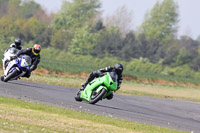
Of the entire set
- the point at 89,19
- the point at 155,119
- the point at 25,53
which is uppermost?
the point at 89,19

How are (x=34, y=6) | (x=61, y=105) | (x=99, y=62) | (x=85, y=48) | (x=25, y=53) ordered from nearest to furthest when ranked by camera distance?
(x=61, y=105)
(x=25, y=53)
(x=99, y=62)
(x=85, y=48)
(x=34, y=6)

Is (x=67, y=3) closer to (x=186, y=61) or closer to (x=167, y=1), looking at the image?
(x=167, y=1)

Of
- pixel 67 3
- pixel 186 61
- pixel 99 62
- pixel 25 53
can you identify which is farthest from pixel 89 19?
pixel 25 53

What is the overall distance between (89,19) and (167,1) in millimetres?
22011

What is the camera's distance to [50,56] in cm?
8144

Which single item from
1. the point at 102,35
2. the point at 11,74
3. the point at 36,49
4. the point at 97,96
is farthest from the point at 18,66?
the point at 102,35

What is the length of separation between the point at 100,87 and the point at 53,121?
16.4 feet

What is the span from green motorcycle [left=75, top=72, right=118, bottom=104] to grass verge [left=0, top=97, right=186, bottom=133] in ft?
7.17

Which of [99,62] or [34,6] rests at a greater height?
[34,6]

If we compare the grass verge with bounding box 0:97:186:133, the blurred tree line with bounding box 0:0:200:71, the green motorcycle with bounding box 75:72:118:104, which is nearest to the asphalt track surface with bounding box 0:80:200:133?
the green motorcycle with bounding box 75:72:118:104

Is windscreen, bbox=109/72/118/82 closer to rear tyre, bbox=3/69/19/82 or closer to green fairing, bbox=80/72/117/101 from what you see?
green fairing, bbox=80/72/117/101

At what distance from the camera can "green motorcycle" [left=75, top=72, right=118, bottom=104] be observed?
1627 centimetres

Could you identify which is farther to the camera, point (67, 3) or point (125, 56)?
point (67, 3)

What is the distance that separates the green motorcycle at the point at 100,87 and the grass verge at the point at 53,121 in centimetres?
219
